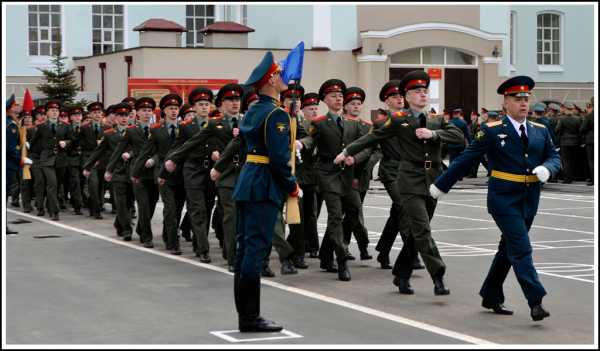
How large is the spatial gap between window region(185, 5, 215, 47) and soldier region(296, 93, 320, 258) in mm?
28761

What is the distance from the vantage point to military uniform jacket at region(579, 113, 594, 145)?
2916 cm

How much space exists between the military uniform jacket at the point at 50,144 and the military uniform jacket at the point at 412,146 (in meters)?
10.8

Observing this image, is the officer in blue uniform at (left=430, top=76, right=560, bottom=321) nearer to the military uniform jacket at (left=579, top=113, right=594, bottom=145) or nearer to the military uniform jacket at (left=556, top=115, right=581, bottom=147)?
the military uniform jacket at (left=579, top=113, right=594, bottom=145)

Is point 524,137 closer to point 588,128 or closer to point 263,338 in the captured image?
point 263,338

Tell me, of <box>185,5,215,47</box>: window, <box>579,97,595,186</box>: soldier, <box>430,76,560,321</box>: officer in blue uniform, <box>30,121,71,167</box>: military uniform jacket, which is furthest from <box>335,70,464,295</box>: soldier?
<box>185,5,215,47</box>: window

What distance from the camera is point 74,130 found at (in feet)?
73.2

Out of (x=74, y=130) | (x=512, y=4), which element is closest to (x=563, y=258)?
(x=74, y=130)

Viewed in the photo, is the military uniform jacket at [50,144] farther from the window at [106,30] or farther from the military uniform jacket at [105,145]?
the window at [106,30]

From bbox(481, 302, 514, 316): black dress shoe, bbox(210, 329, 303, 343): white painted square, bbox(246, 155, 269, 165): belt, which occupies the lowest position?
bbox(210, 329, 303, 343): white painted square

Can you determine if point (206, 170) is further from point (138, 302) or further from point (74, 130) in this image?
point (74, 130)

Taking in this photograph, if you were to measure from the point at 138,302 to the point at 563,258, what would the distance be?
5.65 metres

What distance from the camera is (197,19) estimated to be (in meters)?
44.2

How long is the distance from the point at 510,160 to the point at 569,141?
21136 mm

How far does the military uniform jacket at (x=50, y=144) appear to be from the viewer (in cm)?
2158
